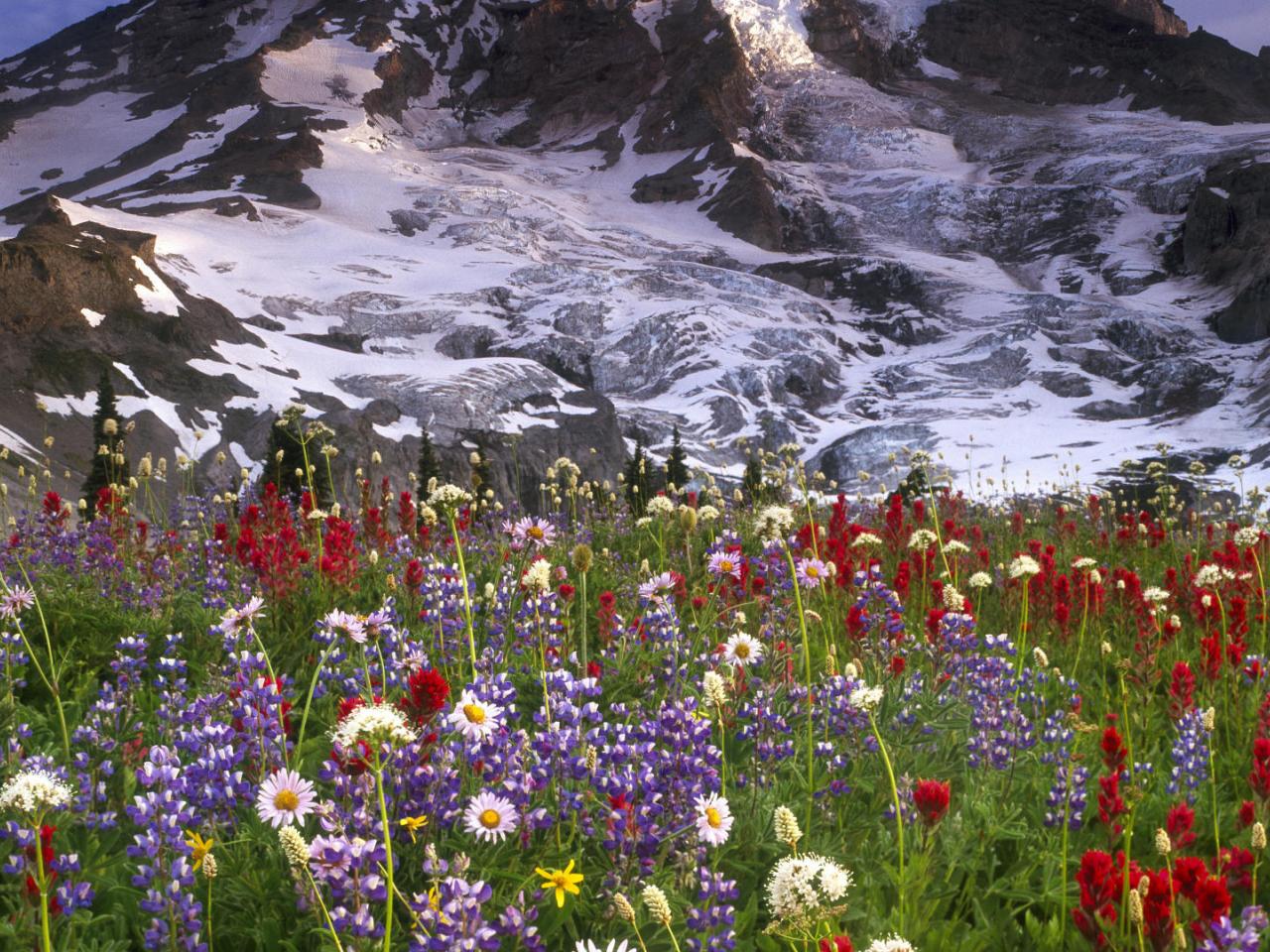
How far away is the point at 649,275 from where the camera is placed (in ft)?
367

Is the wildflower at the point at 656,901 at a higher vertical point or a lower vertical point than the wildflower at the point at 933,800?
higher

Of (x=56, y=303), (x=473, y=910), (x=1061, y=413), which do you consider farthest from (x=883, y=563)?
(x=1061, y=413)

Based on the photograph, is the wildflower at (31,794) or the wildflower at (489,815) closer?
the wildflower at (31,794)

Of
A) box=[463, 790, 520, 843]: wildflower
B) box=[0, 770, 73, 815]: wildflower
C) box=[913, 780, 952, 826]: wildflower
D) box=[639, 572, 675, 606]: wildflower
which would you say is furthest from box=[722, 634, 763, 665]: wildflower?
box=[0, 770, 73, 815]: wildflower

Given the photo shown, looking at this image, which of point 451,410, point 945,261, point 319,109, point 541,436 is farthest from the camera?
point 319,109

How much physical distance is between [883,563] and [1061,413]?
89.7m

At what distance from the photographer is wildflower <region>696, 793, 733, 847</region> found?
2.04 metres

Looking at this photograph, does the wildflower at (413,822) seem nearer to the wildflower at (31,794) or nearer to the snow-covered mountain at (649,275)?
the wildflower at (31,794)

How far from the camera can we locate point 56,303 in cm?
5184

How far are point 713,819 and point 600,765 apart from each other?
1.55 feet

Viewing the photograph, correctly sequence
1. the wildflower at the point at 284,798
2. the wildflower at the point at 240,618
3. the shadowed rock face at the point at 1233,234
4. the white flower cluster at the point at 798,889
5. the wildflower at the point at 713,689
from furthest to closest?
the shadowed rock face at the point at 1233,234 < the wildflower at the point at 240,618 < the wildflower at the point at 713,689 < the wildflower at the point at 284,798 < the white flower cluster at the point at 798,889

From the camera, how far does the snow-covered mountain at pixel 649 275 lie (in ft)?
177

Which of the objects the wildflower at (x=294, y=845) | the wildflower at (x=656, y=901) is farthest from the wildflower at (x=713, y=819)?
the wildflower at (x=294, y=845)

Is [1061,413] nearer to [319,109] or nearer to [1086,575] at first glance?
[1086,575]
